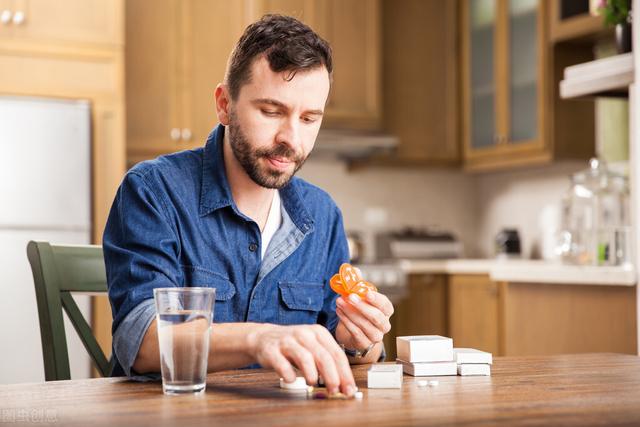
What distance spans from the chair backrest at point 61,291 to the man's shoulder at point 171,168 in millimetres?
244

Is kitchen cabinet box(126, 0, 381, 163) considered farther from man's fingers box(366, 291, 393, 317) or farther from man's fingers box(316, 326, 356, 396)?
man's fingers box(316, 326, 356, 396)

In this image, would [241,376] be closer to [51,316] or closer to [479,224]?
[51,316]

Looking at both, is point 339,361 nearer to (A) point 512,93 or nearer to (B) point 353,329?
(B) point 353,329

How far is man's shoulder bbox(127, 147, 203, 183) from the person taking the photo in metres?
1.57

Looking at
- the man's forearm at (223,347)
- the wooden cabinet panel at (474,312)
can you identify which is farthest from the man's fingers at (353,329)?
the wooden cabinet panel at (474,312)

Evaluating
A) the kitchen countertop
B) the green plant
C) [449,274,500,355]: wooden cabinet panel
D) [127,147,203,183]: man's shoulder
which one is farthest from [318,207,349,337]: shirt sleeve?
[449,274,500,355]: wooden cabinet panel

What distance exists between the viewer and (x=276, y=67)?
151 centimetres

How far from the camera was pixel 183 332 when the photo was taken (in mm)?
1102

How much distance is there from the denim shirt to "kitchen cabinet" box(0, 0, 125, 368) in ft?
7.38

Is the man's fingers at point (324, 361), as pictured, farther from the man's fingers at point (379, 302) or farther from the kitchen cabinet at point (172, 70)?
the kitchen cabinet at point (172, 70)

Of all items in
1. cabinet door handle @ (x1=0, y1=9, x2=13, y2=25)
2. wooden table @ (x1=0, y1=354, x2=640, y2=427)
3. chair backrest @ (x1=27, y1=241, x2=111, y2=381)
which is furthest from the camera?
cabinet door handle @ (x1=0, y1=9, x2=13, y2=25)

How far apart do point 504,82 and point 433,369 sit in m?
3.58

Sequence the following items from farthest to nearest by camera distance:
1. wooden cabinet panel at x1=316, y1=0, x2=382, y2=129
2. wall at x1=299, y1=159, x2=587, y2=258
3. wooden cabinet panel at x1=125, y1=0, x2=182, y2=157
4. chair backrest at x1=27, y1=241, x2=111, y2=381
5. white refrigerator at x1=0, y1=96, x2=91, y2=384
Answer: wall at x1=299, y1=159, x2=587, y2=258
wooden cabinet panel at x1=316, y1=0, x2=382, y2=129
wooden cabinet panel at x1=125, y1=0, x2=182, y2=157
white refrigerator at x1=0, y1=96, x2=91, y2=384
chair backrest at x1=27, y1=241, x2=111, y2=381

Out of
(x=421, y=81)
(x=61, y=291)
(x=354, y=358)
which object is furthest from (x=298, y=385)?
(x=421, y=81)
